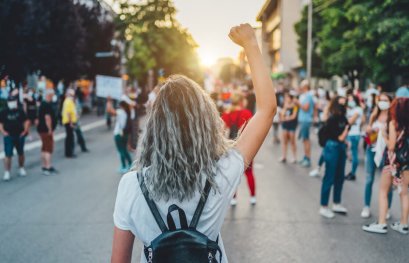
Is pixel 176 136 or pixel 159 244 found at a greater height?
pixel 176 136

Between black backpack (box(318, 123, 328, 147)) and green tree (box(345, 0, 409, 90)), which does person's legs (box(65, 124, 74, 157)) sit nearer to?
black backpack (box(318, 123, 328, 147))

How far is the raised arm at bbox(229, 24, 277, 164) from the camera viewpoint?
194 centimetres

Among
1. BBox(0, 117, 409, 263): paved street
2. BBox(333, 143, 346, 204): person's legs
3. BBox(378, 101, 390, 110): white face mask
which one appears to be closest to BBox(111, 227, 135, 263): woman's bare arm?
BBox(0, 117, 409, 263): paved street

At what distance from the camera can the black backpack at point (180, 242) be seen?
1713mm

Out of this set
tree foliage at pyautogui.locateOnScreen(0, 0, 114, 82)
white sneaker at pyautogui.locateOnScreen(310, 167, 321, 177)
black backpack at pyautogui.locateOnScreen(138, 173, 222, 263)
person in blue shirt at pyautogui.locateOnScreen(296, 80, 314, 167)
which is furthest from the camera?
tree foliage at pyautogui.locateOnScreen(0, 0, 114, 82)

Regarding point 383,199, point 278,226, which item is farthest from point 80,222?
point 383,199

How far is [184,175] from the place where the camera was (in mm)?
1812

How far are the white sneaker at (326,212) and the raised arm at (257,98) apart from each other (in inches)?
201

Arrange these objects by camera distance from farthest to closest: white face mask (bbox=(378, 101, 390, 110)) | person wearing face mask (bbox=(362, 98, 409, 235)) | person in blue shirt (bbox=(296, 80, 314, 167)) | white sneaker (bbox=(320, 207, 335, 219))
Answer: person in blue shirt (bbox=(296, 80, 314, 167))
white face mask (bbox=(378, 101, 390, 110))
white sneaker (bbox=(320, 207, 335, 219))
person wearing face mask (bbox=(362, 98, 409, 235))

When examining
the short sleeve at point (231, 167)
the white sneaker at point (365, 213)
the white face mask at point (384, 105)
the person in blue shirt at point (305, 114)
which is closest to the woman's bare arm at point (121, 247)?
the short sleeve at point (231, 167)

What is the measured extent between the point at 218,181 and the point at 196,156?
0.13 meters

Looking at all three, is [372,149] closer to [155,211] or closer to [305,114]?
[305,114]

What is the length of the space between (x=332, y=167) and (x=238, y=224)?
5.14ft

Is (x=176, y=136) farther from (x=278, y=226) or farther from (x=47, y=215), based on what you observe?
(x=47, y=215)
